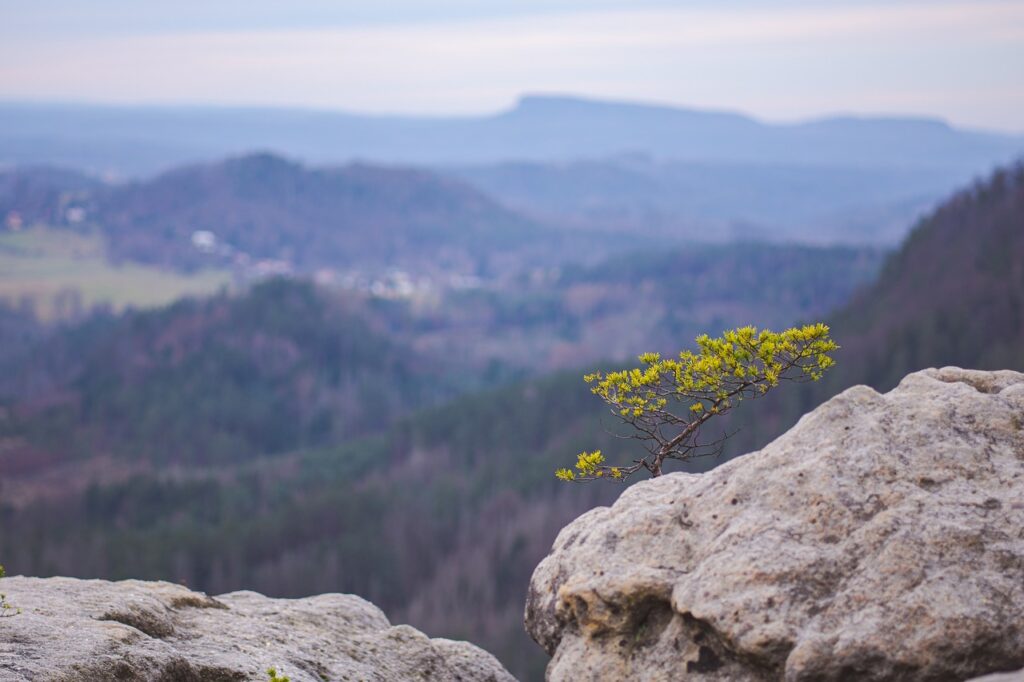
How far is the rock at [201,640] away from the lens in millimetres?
11633

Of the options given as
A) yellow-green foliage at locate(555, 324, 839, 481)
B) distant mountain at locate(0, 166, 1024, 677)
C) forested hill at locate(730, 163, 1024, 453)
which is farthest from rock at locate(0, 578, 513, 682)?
forested hill at locate(730, 163, 1024, 453)

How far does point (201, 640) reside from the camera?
13445 millimetres

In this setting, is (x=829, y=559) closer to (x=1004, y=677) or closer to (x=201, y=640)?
(x=1004, y=677)

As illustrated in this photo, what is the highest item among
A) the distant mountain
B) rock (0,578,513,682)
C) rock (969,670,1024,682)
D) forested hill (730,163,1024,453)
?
rock (969,670,1024,682)

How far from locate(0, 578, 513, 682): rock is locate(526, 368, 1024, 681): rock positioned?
248 cm

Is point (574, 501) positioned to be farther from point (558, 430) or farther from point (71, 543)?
point (71, 543)

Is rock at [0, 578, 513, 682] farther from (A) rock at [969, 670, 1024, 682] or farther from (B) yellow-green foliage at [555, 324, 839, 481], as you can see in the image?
(A) rock at [969, 670, 1024, 682]

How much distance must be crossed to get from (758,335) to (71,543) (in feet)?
373

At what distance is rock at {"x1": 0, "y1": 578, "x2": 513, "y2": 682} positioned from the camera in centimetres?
1163

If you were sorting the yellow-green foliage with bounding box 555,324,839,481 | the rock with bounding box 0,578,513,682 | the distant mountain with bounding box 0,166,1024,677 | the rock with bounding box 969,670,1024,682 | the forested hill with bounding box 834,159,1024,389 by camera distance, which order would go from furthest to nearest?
the forested hill with bounding box 834,159,1024,389
the distant mountain with bounding box 0,166,1024,677
the yellow-green foliage with bounding box 555,324,839,481
the rock with bounding box 0,578,513,682
the rock with bounding box 969,670,1024,682

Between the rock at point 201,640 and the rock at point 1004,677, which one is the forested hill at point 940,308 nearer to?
the rock at point 201,640

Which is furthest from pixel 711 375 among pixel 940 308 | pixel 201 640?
pixel 940 308

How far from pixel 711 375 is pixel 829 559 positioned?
355 centimetres

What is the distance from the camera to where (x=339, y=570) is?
11262cm
